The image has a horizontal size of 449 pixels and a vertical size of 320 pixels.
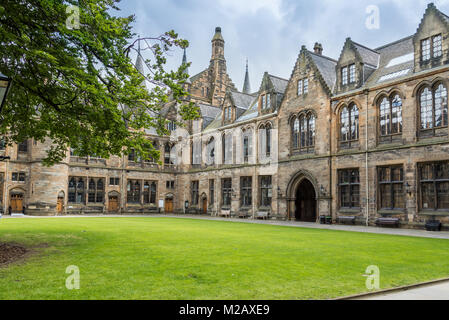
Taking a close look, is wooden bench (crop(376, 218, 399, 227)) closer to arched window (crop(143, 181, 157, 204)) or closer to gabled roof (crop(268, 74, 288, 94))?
gabled roof (crop(268, 74, 288, 94))

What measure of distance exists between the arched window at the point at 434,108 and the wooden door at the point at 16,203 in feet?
124

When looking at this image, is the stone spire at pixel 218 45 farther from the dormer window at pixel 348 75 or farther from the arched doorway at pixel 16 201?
the arched doorway at pixel 16 201

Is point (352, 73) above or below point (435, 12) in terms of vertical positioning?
below

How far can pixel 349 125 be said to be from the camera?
93.0 feet

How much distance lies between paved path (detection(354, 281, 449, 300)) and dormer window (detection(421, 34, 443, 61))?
21212 mm

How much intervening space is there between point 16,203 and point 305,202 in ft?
96.7

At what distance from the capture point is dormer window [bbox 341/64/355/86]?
28.9 meters

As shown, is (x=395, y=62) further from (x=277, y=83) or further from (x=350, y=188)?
(x=277, y=83)

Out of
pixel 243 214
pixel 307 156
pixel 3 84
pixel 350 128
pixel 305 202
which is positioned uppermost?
pixel 350 128

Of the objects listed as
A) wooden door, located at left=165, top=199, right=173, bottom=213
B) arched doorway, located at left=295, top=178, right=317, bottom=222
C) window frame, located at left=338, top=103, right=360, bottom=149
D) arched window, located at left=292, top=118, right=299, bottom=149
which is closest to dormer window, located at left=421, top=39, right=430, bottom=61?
window frame, located at left=338, top=103, right=360, bottom=149

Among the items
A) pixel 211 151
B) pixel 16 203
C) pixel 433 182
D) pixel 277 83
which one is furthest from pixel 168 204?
pixel 433 182

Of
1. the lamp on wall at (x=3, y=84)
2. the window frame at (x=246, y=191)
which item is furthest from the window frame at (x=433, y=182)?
the lamp on wall at (x=3, y=84)

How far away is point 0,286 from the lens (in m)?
6.41
